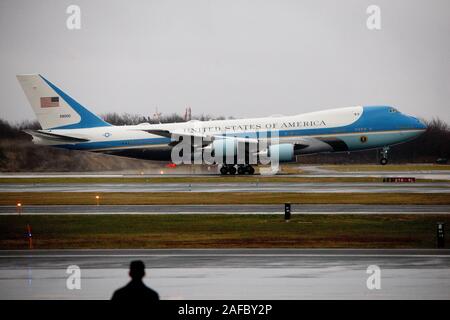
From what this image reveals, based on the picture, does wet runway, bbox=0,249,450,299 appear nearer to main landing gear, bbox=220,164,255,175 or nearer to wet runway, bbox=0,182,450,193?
wet runway, bbox=0,182,450,193

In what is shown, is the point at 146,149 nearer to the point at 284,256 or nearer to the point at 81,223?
the point at 81,223

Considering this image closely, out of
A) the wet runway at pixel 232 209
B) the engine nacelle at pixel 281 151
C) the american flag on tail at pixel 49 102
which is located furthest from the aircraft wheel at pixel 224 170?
the wet runway at pixel 232 209

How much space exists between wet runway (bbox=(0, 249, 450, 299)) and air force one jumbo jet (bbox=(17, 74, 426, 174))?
143 feet

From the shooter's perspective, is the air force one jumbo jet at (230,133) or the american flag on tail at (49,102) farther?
the american flag on tail at (49,102)

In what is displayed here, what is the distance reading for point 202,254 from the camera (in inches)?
984

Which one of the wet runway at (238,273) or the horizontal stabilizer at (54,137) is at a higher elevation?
the horizontal stabilizer at (54,137)

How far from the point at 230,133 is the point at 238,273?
167 ft

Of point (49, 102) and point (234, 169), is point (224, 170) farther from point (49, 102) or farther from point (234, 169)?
point (49, 102)

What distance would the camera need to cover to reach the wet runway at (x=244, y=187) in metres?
51.8

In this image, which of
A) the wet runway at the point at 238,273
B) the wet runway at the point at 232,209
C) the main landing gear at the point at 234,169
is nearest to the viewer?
the wet runway at the point at 238,273

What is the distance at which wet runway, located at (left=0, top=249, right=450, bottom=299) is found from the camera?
703 inches

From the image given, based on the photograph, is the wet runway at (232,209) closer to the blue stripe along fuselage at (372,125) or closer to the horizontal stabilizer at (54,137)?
the blue stripe along fuselage at (372,125)

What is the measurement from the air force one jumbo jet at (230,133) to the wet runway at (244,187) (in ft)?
30.3

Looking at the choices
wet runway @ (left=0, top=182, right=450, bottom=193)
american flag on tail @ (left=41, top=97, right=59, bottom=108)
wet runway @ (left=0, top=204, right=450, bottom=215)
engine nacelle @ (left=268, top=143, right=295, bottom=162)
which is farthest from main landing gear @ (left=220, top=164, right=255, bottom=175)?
wet runway @ (left=0, top=204, right=450, bottom=215)
